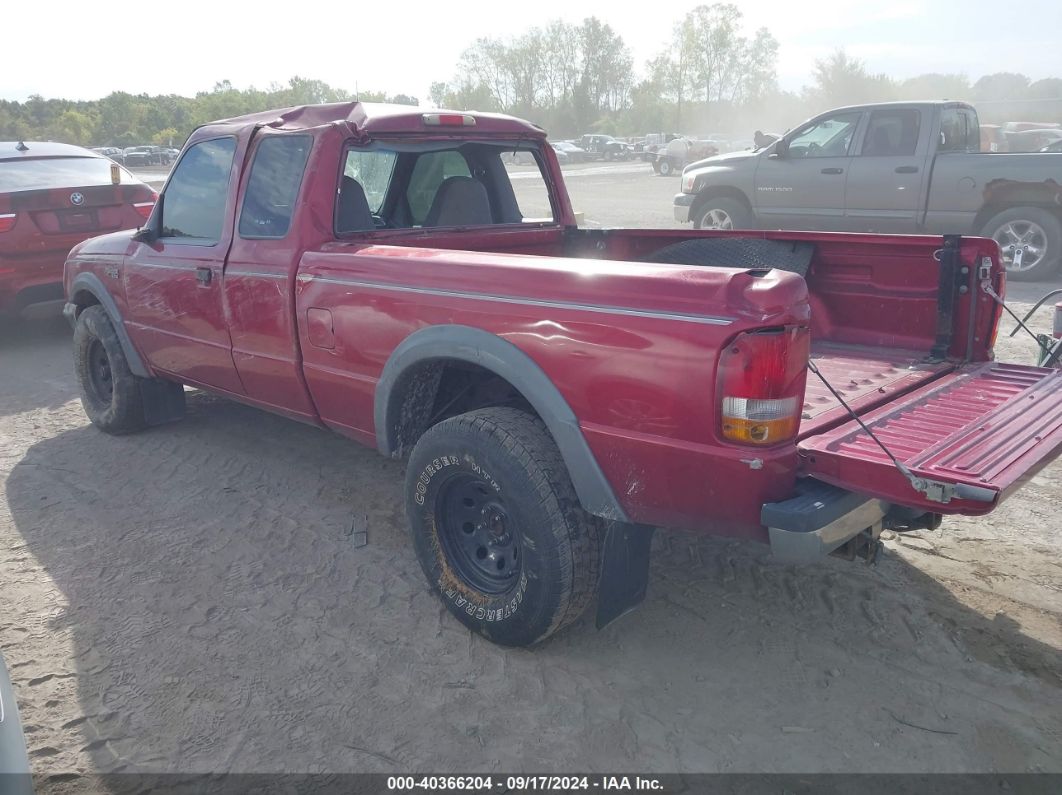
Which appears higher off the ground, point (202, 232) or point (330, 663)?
point (202, 232)

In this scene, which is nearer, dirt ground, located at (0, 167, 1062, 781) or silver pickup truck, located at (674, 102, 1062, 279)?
dirt ground, located at (0, 167, 1062, 781)

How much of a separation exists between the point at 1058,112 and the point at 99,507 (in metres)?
59.0

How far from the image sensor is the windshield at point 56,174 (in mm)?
7125

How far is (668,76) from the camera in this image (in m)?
89.8

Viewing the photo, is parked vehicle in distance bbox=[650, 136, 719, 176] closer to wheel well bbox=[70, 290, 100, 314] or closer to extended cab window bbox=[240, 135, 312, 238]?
wheel well bbox=[70, 290, 100, 314]

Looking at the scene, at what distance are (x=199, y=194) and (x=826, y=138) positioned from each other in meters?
8.24

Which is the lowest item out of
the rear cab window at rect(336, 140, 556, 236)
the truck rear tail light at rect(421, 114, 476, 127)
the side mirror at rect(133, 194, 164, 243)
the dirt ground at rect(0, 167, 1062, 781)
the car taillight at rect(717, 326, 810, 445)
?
the dirt ground at rect(0, 167, 1062, 781)

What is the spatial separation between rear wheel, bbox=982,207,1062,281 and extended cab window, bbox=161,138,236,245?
8177mm

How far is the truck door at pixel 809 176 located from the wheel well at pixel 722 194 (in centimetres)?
25

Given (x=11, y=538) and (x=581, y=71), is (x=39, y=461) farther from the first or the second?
(x=581, y=71)

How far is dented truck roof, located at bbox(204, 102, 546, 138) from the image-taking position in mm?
3797

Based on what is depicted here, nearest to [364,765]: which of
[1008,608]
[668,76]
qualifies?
[1008,608]

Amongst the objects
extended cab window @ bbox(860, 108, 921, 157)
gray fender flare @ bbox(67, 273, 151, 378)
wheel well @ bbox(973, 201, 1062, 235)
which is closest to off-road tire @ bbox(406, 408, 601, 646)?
gray fender flare @ bbox(67, 273, 151, 378)

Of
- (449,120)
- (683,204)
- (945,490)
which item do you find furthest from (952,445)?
(683,204)
